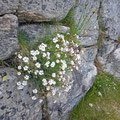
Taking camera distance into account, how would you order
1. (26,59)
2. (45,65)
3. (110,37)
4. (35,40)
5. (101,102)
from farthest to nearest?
(110,37)
(101,102)
(35,40)
(45,65)
(26,59)

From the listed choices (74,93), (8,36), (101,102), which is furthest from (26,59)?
(101,102)

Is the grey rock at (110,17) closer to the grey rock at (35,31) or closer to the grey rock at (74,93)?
the grey rock at (74,93)

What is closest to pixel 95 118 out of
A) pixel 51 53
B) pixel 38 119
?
pixel 38 119

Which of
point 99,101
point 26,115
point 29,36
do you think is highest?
point 29,36

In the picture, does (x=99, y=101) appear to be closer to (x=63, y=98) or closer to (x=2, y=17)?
(x=63, y=98)

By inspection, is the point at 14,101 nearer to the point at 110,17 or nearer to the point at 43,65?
the point at 43,65

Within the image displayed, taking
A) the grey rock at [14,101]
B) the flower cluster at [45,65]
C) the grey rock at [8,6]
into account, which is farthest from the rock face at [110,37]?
the grey rock at [14,101]
